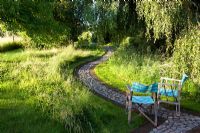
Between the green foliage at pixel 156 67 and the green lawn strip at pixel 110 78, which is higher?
the green foliage at pixel 156 67

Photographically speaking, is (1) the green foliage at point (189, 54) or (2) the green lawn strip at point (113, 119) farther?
(1) the green foliage at point (189, 54)

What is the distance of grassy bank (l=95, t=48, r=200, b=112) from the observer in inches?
480

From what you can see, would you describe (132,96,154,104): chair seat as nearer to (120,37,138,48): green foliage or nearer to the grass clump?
(120,37,138,48): green foliage

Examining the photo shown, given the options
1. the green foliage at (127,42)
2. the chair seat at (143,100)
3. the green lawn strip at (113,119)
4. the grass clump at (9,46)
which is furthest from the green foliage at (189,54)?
the grass clump at (9,46)

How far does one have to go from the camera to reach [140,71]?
15477 mm

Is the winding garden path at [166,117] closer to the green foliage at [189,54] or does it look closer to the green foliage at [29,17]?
the green foliage at [189,54]

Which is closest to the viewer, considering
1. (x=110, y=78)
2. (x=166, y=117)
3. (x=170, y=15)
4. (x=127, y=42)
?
(x=166, y=117)

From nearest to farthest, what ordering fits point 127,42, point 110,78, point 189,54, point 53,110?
point 53,110
point 189,54
point 110,78
point 127,42

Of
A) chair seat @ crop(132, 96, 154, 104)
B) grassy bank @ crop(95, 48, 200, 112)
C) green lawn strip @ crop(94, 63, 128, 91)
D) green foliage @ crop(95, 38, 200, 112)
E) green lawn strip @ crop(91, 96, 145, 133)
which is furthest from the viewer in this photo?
green lawn strip @ crop(94, 63, 128, 91)

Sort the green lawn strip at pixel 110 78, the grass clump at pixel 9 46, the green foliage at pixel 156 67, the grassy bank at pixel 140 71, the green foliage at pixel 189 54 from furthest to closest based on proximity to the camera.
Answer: the grass clump at pixel 9 46, the green lawn strip at pixel 110 78, the grassy bank at pixel 140 71, the green foliage at pixel 156 67, the green foliage at pixel 189 54

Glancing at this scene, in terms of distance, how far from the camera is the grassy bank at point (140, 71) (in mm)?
12194

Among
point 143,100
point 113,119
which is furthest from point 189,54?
point 113,119

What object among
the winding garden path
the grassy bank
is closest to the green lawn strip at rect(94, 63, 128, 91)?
the grassy bank

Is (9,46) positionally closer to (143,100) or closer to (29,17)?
(29,17)
